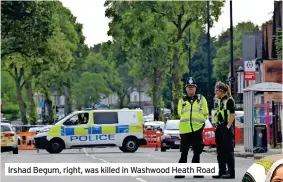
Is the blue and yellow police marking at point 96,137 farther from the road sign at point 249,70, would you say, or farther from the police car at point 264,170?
the police car at point 264,170

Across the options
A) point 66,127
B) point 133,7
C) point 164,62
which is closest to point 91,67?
point 164,62

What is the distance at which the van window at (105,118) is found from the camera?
4347 cm

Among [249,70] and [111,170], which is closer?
[111,170]

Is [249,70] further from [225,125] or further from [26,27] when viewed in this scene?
[26,27]

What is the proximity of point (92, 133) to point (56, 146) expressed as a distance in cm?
167

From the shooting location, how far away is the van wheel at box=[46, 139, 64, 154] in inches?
1678

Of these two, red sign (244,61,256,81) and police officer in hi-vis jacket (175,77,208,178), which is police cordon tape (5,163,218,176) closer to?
police officer in hi-vis jacket (175,77,208,178)

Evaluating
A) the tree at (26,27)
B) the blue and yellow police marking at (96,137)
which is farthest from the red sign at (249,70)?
the tree at (26,27)

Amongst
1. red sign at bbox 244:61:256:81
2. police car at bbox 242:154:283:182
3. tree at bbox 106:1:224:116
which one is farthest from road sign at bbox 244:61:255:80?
police car at bbox 242:154:283:182

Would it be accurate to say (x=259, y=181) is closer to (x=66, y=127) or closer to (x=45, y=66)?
(x=66, y=127)

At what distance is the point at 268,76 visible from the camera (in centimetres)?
6425

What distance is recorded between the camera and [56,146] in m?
42.7

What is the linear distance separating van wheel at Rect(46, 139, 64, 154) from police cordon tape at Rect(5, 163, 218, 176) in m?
20.8

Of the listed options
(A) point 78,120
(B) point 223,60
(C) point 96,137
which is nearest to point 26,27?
(A) point 78,120
